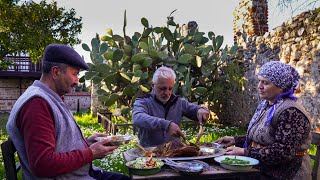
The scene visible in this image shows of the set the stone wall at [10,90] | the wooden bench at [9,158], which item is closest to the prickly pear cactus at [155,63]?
the wooden bench at [9,158]

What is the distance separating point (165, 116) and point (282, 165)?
137 centimetres

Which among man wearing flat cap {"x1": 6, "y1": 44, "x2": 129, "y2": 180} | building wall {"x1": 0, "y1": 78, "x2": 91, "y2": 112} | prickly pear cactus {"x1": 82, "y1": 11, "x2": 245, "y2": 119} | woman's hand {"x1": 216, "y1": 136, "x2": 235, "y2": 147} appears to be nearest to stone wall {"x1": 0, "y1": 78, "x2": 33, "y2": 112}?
building wall {"x1": 0, "y1": 78, "x2": 91, "y2": 112}

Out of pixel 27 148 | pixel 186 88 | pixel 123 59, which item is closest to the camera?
pixel 27 148

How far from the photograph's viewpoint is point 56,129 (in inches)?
86.6

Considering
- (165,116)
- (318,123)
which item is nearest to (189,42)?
(318,123)

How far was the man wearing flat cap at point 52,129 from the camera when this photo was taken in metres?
2.03

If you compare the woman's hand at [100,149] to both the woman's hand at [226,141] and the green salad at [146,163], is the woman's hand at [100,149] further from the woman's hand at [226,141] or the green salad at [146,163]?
the woman's hand at [226,141]

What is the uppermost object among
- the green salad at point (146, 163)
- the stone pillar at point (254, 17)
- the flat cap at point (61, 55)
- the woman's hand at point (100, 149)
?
the stone pillar at point (254, 17)

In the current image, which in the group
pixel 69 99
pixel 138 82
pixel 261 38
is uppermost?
pixel 261 38

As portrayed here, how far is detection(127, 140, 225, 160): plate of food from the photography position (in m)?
2.67

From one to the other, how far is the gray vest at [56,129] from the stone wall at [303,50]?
16.2 feet

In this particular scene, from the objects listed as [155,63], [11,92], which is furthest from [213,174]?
[11,92]

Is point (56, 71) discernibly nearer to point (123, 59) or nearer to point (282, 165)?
point (282, 165)

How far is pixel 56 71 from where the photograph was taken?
2.34m
